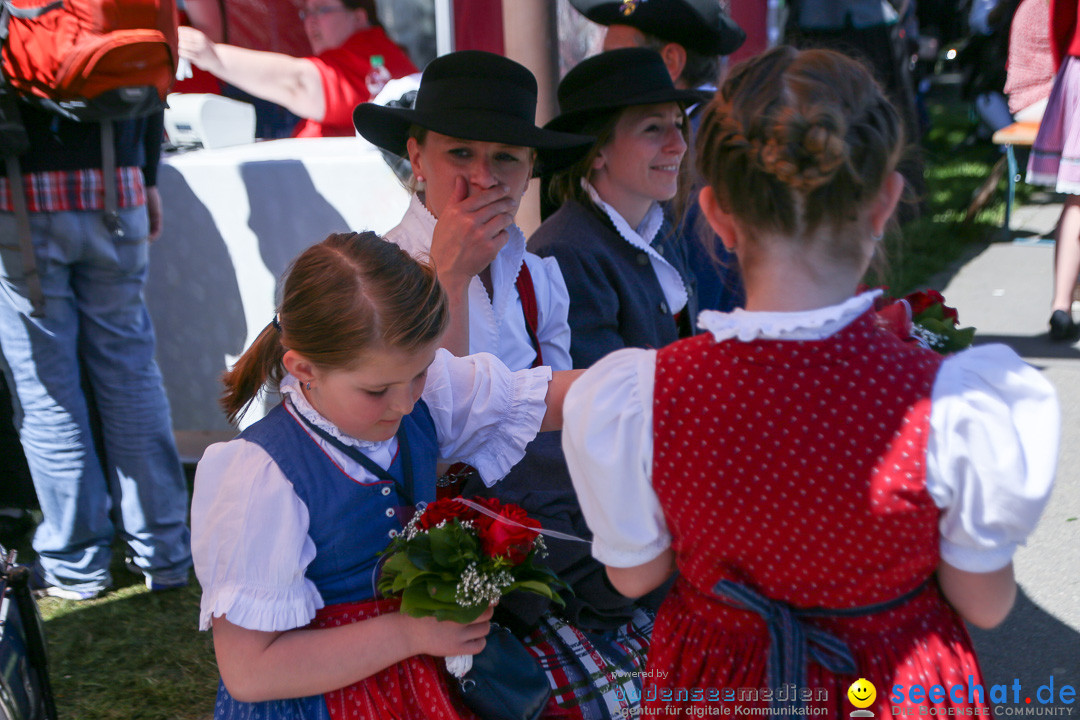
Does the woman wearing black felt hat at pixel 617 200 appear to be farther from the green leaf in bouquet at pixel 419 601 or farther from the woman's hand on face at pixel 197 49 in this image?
the woman's hand on face at pixel 197 49

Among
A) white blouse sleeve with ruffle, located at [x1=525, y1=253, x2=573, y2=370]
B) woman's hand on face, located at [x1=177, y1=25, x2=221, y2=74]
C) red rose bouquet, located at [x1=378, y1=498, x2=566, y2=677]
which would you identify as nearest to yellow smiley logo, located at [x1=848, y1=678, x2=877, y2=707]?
red rose bouquet, located at [x1=378, y1=498, x2=566, y2=677]

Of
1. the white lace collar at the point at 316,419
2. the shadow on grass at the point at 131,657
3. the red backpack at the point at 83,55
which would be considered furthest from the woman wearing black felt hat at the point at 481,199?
the shadow on grass at the point at 131,657

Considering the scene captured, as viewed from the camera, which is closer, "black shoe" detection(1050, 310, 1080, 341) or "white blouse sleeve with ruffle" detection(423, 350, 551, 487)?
"white blouse sleeve with ruffle" detection(423, 350, 551, 487)

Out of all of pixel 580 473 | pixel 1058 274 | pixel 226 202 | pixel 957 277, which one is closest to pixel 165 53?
pixel 226 202

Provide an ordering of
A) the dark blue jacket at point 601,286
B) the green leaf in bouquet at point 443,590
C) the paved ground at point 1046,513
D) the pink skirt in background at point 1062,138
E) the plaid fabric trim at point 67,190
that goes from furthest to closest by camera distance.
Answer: the pink skirt in background at point 1062,138 → the plaid fabric trim at point 67,190 → the paved ground at point 1046,513 → the dark blue jacket at point 601,286 → the green leaf in bouquet at point 443,590

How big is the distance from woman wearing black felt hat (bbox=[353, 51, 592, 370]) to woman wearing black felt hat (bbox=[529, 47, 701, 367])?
111mm

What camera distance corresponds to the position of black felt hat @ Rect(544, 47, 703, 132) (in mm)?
2588

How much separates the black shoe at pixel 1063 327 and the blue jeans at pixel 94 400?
407 centimetres

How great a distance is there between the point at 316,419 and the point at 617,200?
1274mm

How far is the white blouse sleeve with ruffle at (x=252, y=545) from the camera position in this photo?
1537mm

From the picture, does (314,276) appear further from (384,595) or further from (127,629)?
(127,629)

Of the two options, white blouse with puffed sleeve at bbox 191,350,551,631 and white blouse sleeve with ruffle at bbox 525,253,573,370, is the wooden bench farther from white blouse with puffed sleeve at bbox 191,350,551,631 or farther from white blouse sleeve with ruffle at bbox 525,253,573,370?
white blouse with puffed sleeve at bbox 191,350,551,631

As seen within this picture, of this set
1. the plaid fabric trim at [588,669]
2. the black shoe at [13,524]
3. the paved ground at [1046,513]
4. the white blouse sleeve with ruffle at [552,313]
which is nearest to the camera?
the plaid fabric trim at [588,669]

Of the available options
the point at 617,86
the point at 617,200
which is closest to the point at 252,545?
the point at 617,200
